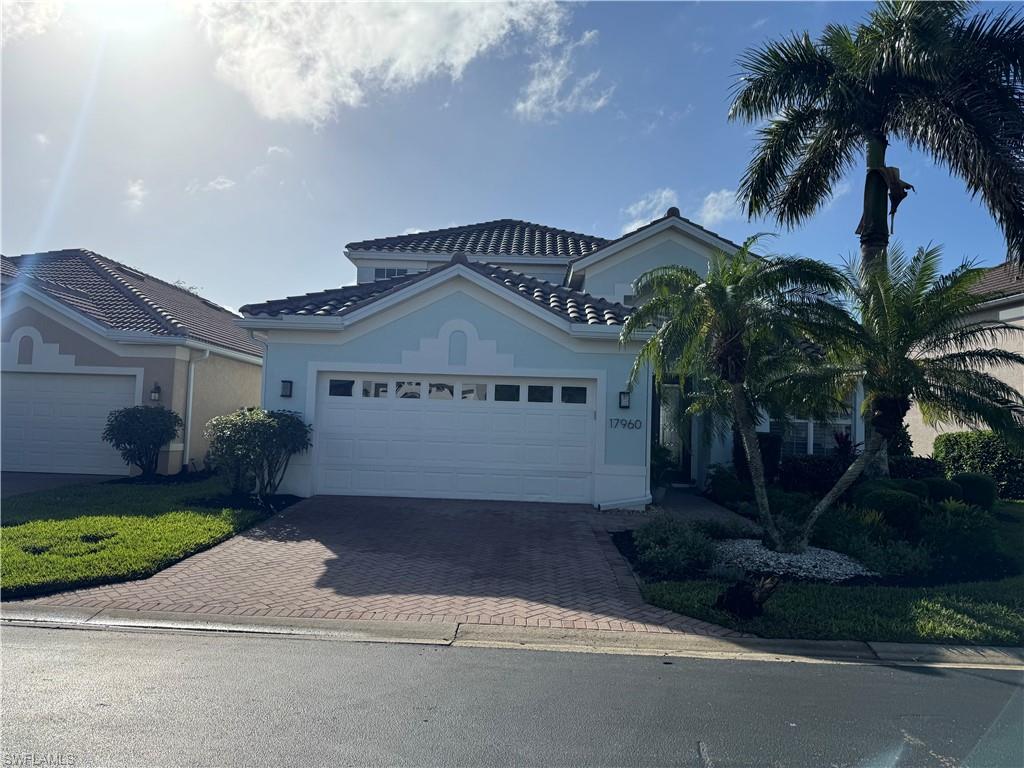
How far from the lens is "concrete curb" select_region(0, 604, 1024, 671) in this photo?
5.96 m

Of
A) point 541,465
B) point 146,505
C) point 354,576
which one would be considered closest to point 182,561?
point 354,576

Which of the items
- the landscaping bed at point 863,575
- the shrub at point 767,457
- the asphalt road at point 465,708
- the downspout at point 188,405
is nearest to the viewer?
the asphalt road at point 465,708

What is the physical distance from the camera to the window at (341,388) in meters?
13.2

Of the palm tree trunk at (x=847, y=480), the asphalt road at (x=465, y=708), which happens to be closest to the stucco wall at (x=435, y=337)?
the palm tree trunk at (x=847, y=480)

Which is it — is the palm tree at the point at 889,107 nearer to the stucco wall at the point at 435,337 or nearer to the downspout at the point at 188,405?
the stucco wall at the point at 435,337

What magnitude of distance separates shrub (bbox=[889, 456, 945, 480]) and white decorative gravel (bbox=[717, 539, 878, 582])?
568 centimetres

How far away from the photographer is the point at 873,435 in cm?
940

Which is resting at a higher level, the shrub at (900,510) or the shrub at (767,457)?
the shrub at (767,457)

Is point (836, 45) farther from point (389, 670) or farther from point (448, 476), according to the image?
point (389, 670)

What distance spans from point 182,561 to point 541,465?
21.4ft

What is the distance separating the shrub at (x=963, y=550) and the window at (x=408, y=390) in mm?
8618

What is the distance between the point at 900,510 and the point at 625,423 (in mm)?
4635

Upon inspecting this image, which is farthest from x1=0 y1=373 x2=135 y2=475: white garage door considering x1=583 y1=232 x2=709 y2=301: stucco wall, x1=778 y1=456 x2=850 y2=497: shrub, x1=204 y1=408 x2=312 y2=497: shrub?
x1=778 y1=456 x2=850 y2=497: shrub

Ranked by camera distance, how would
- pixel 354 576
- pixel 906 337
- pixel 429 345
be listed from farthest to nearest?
pixel 429 345 < pixel 906 337 < pixel 354 576
